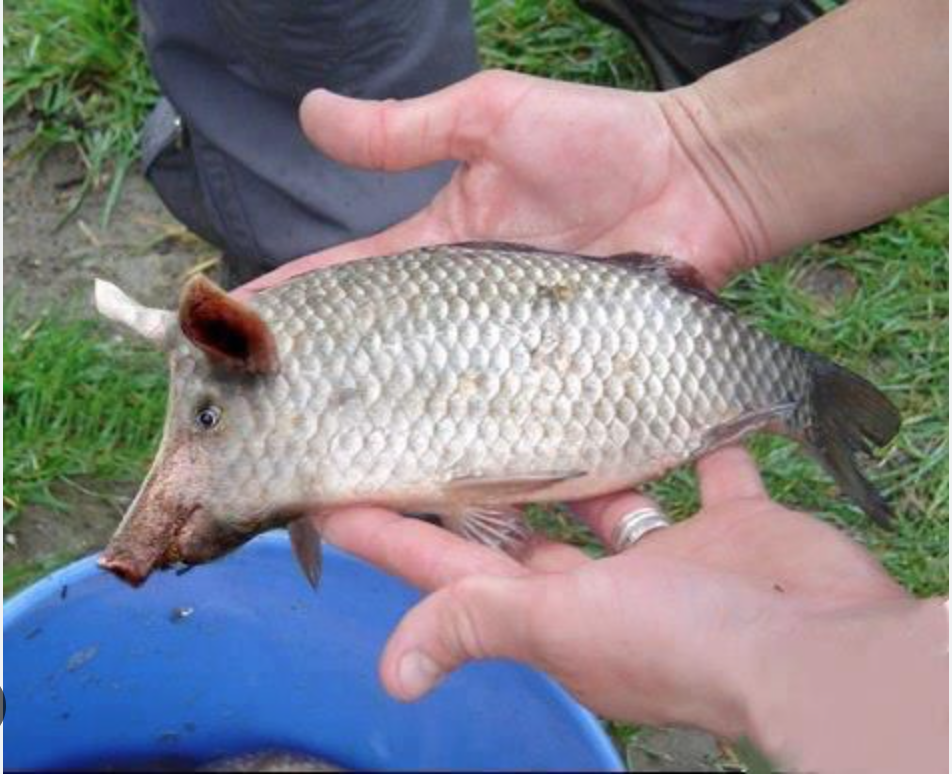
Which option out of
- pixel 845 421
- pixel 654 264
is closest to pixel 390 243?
pixel 654 264

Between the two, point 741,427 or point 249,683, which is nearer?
point 741,427

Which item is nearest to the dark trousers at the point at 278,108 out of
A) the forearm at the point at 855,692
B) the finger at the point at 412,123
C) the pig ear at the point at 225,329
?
the finger at the point at 412,123

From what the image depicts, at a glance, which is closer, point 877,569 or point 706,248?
point 877,569

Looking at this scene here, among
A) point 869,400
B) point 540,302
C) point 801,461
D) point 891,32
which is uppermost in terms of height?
point 891,32

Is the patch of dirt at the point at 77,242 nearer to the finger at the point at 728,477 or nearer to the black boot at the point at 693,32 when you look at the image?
the black boot at the point at 693,32

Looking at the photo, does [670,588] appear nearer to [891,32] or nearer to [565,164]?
[565,164]

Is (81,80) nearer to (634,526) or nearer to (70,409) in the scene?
(70,409)

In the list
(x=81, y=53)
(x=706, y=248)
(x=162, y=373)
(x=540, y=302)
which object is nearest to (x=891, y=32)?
(x=706, y=248)
